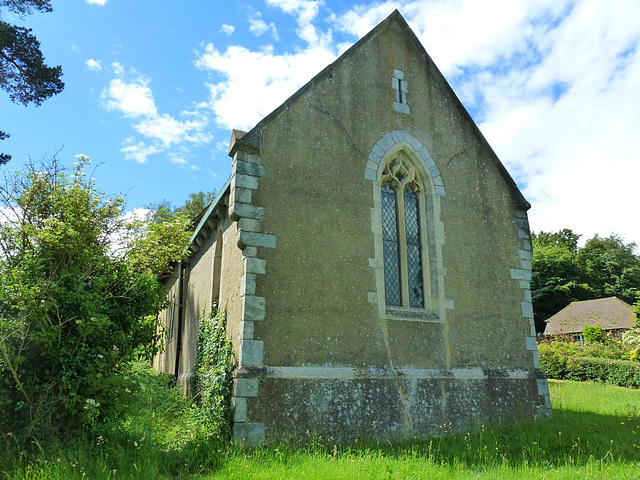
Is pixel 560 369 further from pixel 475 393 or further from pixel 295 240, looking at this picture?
pixel 295 240

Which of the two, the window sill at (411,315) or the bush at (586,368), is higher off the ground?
the window sill at (411,315)

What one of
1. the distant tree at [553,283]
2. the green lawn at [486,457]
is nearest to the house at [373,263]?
the green lawn at [486,457]

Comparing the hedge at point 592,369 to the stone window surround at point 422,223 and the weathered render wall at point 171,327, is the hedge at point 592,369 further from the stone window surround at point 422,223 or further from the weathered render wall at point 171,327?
the weathered render wall at point 171,327

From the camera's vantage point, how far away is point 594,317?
3572 cm

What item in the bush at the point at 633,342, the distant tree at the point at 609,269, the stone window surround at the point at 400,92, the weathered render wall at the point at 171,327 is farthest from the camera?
the distant tree at the point at 609,269

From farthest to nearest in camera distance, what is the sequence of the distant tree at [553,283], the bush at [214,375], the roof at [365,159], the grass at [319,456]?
the distant tree at [553,283], the roof at [365,159], the bush at [214,375], the grass at [319,456]

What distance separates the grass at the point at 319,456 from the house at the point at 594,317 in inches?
1091

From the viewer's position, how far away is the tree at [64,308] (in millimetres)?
6320

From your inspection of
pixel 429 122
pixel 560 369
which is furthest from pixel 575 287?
pixel 429 122

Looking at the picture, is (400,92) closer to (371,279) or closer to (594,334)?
(371,279)

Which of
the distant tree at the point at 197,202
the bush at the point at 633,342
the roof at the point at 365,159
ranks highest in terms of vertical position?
the distant tree at the point at 197,202

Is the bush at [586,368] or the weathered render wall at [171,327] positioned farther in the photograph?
the bush at [586,368]

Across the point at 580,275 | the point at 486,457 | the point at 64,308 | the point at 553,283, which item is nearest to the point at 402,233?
the point at 486,457

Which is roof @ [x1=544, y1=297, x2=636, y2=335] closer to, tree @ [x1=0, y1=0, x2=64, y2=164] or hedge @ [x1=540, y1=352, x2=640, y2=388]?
hedge @ [x1=540, y1=352, x2=640, y2=388]
